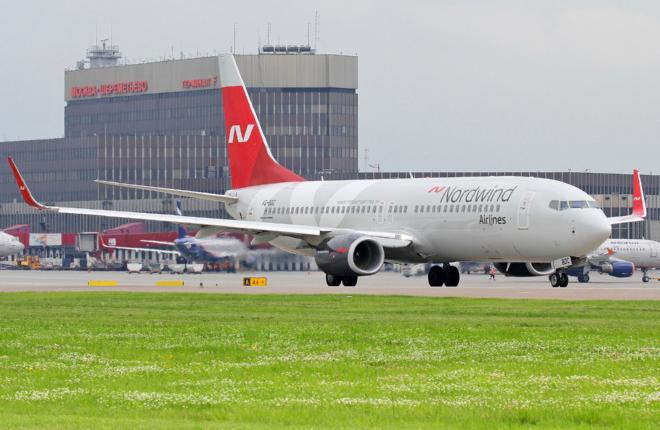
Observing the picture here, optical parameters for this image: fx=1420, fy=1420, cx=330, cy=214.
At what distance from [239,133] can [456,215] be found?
17.7 meters

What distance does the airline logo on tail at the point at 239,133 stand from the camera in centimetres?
7181

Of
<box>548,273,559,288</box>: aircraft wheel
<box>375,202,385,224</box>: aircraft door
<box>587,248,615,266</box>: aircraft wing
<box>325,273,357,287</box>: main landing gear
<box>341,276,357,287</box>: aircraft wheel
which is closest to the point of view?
<box>548,273,559,288</box>: aircraft wheel

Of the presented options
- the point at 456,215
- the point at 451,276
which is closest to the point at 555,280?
the point at 451,276

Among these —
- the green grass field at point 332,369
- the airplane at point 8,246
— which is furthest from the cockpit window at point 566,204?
the airplane at point 8,246

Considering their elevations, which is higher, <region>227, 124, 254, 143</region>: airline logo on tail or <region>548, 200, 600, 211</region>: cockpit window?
<region>227, 124, 254, 143</region>: airline logo on tail

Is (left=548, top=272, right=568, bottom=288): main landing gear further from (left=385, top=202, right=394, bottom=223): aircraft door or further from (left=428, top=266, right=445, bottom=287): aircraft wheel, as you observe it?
(left=385, top=202, right=394, bottom=223): aircraft door

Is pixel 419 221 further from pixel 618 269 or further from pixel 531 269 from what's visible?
pixel 618 269

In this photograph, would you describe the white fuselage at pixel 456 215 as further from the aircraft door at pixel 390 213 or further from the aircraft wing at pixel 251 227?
the aircraft wing at pixel 251 227

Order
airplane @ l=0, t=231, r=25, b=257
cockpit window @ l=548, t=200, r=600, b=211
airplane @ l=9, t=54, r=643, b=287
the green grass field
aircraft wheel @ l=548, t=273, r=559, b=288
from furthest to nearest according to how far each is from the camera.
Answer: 1. airplane @ l=0, t=231, r=25, b=257
2. aircraft wheel @ l=548, t=273, r=559, b=288
3. airplane @ l=9, t=54, r=643, b=287
4. cockpit window @ l=548, t=200, r=600, b=211
5. the green grass field

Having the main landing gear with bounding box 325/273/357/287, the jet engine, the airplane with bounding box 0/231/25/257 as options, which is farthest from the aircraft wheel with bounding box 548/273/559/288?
the airplane with bounding box 0/231/25/257

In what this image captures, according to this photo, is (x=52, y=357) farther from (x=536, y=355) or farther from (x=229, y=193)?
(x=229, y=193)

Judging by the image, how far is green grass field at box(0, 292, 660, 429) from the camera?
55.6 ft

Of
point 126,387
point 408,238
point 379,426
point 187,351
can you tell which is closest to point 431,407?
point 379,426

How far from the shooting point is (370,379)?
67.9ft
